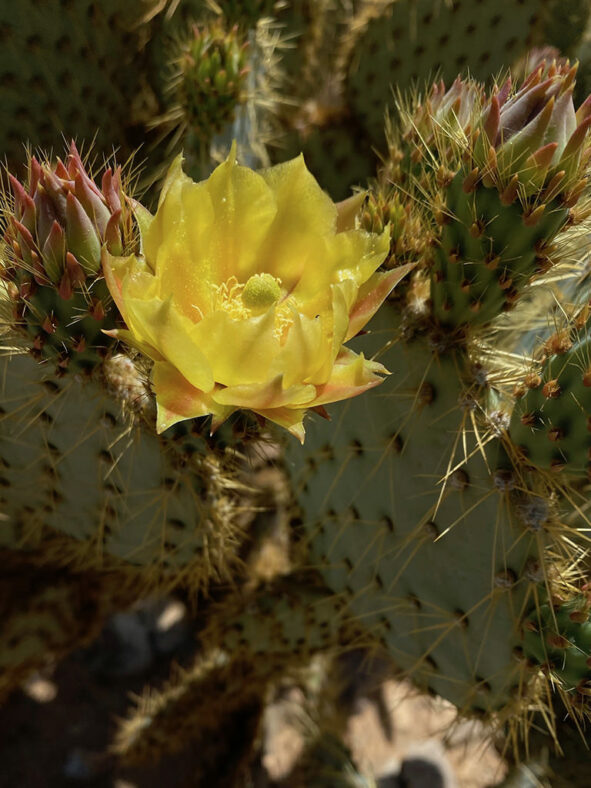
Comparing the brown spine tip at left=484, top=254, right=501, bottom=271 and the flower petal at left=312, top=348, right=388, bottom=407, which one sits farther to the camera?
the brown spine tip at left=484, top=254, right=501, bottom=271

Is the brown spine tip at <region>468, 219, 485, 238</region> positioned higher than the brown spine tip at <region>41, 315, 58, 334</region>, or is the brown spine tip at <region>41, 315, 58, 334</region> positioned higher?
the brown spine tip at <region>468, 219, 485, 238</region>

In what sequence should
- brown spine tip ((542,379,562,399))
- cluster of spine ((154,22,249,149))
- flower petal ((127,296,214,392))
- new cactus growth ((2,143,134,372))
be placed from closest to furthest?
flower petal ((127,296,214,392)), new cactus growth ((2,143,134,372)), brown spine tip ((542,379,562,399)), cluster of spine ((154,22,249,149))

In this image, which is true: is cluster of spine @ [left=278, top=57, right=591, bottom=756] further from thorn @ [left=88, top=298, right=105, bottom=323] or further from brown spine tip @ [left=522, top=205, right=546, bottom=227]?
thorn @ [left=88, top=298, right=105, bottom=323]

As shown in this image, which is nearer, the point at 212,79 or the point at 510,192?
the point at 510,192

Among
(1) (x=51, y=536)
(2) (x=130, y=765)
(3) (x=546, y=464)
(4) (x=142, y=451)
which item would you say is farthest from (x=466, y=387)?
(2) (x=130, y=765)

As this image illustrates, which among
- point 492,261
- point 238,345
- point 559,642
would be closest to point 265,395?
point 238,345

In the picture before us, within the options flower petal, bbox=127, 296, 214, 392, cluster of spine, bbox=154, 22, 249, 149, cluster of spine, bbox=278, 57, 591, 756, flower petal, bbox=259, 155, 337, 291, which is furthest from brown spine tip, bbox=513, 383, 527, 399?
cluster of spine, bbox=154, 22, 249, 149

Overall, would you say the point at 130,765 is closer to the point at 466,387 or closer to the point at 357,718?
the point at 357,718

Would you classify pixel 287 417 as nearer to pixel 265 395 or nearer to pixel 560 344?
pixel 265 395

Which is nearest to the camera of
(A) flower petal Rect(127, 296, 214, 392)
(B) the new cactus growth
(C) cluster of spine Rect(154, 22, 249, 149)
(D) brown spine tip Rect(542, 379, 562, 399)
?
(A) flower petal Rect(127, 296, 214, 392)
